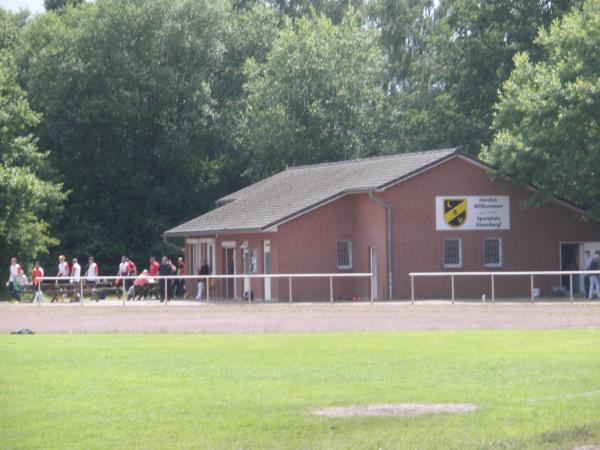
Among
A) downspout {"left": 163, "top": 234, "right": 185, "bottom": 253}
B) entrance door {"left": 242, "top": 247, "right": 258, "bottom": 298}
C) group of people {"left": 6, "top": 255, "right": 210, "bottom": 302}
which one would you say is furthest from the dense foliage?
entrance door {"left": 242, "top": 247, "right": 258, "bottom": 298}

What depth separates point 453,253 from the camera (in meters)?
50.6

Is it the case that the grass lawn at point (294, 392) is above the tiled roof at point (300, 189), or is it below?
below

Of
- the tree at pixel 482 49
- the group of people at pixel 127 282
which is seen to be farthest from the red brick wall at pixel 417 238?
the tree at pixel 482 49

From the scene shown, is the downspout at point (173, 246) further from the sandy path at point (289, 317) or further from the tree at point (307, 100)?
the sandy path at point (289, 317)

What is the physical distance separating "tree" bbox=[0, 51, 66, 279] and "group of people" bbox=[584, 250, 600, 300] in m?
24.1

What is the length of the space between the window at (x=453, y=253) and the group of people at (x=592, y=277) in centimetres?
496

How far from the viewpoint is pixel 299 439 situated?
12828mm

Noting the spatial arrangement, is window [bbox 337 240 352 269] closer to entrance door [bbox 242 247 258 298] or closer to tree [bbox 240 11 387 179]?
entrance door [bbox 242 247 258 298]

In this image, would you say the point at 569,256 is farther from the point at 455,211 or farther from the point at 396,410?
the point at 396,410

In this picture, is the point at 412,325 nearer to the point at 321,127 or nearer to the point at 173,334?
the point at 173,334

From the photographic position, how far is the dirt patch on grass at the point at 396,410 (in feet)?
46.8

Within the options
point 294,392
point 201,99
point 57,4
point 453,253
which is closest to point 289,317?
point 453,253

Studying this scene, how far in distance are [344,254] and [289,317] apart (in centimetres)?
1510

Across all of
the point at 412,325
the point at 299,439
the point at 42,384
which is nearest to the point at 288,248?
the point at 412,325
